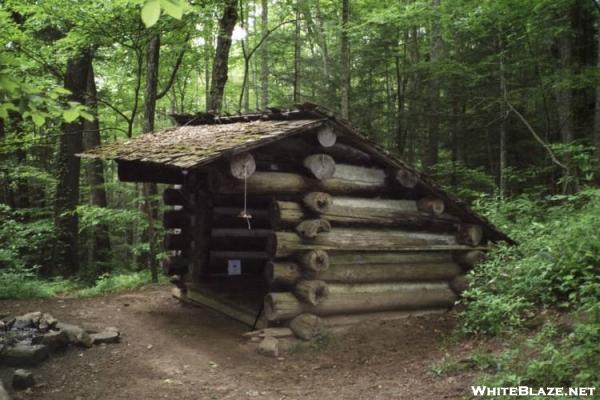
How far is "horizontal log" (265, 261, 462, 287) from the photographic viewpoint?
7.10 metres

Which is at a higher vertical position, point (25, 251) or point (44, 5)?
point (44, 5)

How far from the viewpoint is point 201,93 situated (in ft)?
89.3

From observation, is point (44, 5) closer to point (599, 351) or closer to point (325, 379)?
point (325, 379)

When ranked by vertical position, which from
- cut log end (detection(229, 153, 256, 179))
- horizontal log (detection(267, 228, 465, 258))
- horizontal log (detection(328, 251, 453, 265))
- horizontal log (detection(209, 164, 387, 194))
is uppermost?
cut log end (detection(229, 153, 256, 179))

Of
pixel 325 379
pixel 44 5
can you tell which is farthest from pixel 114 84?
pixel 325 379

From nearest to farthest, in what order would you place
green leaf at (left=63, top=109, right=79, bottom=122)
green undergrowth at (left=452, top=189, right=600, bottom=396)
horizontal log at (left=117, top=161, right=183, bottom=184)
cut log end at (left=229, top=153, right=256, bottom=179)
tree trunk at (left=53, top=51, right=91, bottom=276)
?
green leaf at (left=63, top=109, right=79, bottom=122)
green undergrowth at (left=452, top=189, right=600, bottom=396)
cut log end at (left=229, top=153, right=256, bottom=179)
horizontal log at (left=117, top=161, right=183, bottom=184)
tree trunk at (left=53, top=51, right=91, bottom=276)

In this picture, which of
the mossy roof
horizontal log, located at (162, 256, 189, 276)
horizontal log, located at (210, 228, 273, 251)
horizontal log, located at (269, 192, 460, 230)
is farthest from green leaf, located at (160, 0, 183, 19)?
horizontal log, located at (162, 256, 189, 276)

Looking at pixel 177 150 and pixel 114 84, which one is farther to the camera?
pixel 114 84

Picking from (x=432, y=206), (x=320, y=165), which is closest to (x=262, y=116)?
(x=320, y=165)

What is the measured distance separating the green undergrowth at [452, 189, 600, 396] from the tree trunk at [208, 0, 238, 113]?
8.13 meters

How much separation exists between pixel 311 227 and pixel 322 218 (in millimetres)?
366

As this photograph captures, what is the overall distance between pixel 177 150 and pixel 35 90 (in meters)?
2.96

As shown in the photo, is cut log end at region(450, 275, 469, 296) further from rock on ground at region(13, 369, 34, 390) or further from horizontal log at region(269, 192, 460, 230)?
rock on ground at region(13, 369, 34, 390)

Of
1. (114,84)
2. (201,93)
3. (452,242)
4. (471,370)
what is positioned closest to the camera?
(471,370)
